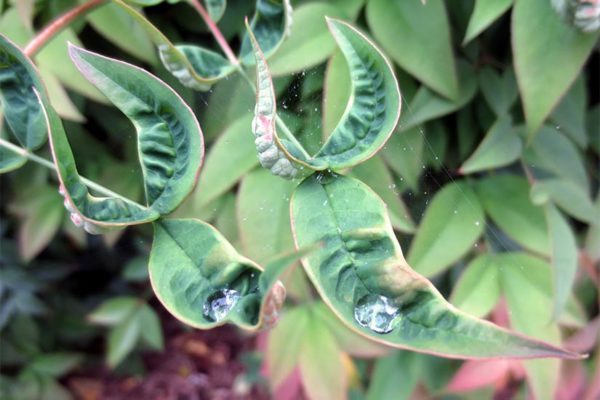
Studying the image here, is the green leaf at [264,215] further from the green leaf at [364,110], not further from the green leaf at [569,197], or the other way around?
the green leaf at [569,197]

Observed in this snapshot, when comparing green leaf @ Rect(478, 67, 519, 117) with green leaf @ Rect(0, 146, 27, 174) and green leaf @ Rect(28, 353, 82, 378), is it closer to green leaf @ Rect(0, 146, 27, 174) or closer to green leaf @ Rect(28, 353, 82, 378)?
green leaf @ Rect(0, 146, 27, 174)

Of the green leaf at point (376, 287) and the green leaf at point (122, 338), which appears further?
the green leaf at point (122, 338)

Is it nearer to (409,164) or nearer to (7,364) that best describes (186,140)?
(409,164)

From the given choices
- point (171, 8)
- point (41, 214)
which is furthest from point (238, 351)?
point (171, 8)

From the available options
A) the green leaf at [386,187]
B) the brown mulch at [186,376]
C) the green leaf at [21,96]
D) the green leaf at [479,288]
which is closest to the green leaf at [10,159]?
the green leaf at [21,96]

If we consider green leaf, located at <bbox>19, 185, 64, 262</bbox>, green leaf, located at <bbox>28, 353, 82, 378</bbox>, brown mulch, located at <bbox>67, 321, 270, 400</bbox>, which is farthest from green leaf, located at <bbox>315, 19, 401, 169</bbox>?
brown mulch, located at <bbox>67, 321, 270, 400</bbox>
